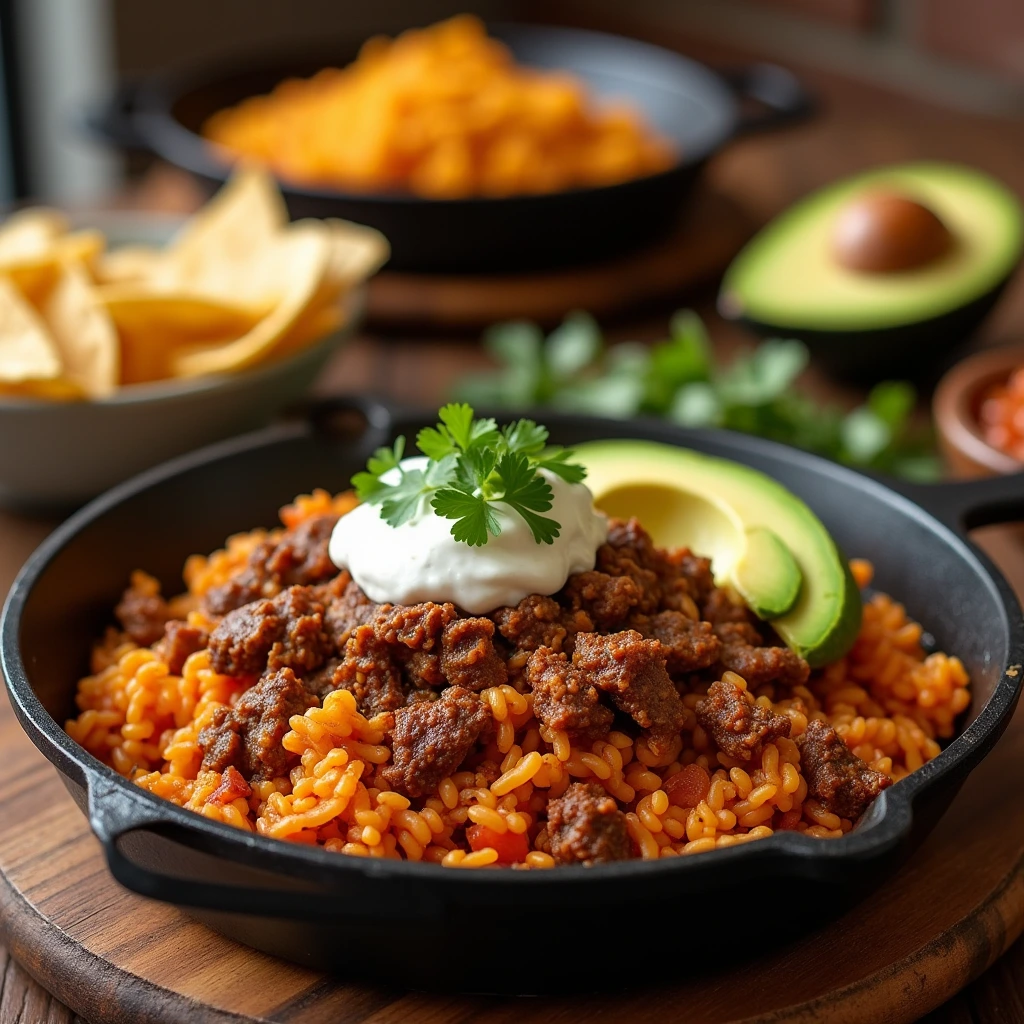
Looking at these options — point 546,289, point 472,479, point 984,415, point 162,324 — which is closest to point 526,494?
point 472,479

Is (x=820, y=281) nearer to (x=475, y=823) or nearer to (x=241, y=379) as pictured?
(x=241, y=379)

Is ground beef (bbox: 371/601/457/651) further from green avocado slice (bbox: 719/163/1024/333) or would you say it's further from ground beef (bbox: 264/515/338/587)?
green avocado slice (bbox: 719/163/1024/333)

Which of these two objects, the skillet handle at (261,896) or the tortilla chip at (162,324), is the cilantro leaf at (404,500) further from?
the tortilla chip at (162,324)

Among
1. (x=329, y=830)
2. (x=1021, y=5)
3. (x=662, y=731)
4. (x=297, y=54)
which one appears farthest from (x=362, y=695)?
(x=1021, y=5)

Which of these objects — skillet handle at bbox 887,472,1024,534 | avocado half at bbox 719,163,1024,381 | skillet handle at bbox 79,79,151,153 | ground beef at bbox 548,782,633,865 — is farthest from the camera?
skillet handle at bbox 79,79,151,153

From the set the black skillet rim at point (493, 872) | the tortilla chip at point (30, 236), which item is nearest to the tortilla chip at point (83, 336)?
the tortilla chip at point (30, 236)

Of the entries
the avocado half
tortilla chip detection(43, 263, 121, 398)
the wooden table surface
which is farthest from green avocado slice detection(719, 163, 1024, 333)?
tortilla chip detection(43, 263, 121, 398)
